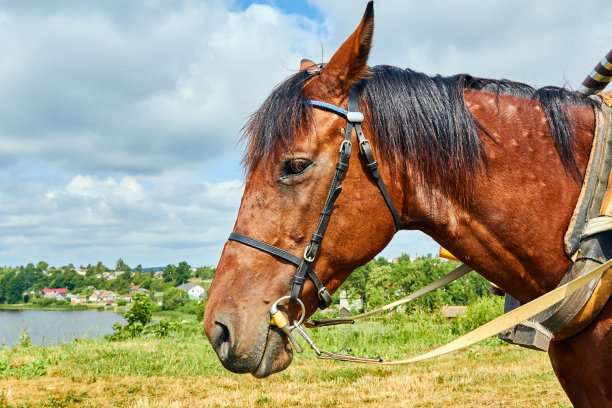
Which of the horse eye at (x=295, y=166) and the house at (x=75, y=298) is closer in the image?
the horse eye at (x=295, y=166)

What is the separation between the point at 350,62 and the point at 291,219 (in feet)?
2.61

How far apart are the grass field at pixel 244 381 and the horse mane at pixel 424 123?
15.1 ft

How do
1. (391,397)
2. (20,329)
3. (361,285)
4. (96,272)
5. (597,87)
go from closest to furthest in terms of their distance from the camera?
(597,87)
(391,397)
(20,329)
(361,285)
(96,272)

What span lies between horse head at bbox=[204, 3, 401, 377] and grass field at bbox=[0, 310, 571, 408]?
4336 mm

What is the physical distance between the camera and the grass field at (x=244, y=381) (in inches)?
225

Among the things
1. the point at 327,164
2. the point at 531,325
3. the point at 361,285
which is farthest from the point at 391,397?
Answer: the point at 361,285

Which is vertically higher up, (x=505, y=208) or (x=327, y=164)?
(x=327, y=164)

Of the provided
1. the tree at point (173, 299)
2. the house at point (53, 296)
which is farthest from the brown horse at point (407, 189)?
the house at point (53, 296)

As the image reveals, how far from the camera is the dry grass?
5691mm

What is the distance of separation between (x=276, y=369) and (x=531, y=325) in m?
1.13

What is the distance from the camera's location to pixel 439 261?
1855 centimetres

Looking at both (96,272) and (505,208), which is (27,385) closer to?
(505,208)

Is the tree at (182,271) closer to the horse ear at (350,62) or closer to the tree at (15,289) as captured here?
the horse ear at (350,62)

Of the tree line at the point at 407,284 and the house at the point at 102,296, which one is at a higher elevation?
the tree line at the point at 407,284
